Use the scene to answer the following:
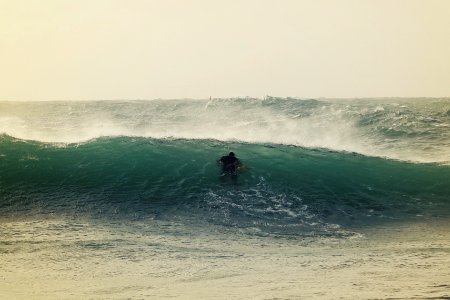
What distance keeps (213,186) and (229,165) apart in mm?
1806

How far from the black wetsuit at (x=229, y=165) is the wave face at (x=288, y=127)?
6856 mm

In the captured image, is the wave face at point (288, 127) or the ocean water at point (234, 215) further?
the wave face at point (288, 127)

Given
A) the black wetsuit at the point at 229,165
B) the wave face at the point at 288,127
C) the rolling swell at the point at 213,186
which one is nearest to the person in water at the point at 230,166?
the black wetsuit at the point at 229,165

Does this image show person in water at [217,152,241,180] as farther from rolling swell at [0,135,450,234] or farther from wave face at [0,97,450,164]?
wave face at [0,97,450,164]

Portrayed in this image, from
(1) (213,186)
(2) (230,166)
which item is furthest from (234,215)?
(2) (230,166)

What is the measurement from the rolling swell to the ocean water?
2.8 inches

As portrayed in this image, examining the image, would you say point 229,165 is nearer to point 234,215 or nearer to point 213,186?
point 213,186

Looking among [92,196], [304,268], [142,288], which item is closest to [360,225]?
[304,268]

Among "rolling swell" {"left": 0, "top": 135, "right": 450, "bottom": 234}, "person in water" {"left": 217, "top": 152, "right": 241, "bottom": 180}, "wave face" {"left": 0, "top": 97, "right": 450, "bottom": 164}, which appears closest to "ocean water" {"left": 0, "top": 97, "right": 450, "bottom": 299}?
"rolling swell" {"left": 0, "top": 135, "right": 450, "bottom": 234}

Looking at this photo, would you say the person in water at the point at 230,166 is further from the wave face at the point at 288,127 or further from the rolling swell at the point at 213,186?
the wave face at the point at 288,127

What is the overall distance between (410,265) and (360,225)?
3667mm

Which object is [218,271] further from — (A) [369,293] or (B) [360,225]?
(B) [360,225]

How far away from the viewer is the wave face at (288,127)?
20916 mm

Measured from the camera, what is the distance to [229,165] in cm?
1458
